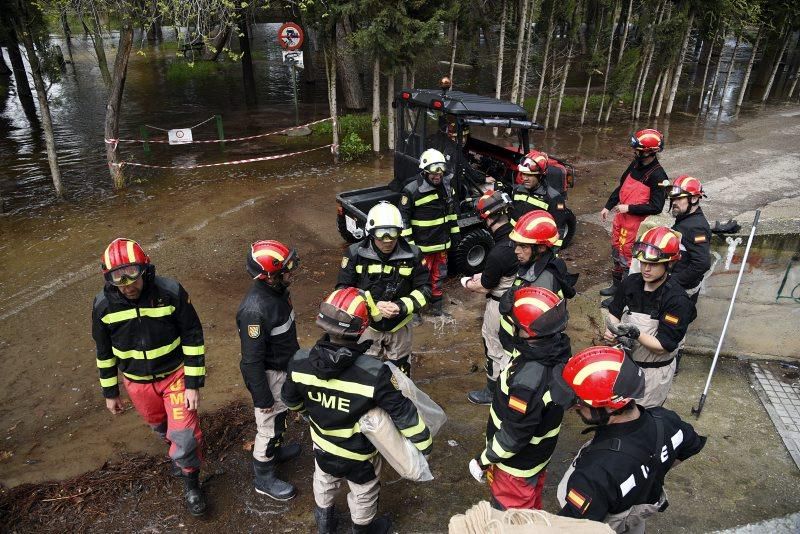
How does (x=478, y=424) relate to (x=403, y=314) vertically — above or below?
below

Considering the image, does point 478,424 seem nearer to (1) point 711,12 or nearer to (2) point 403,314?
(2) point 403,314

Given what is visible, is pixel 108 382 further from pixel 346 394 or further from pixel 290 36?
pixel 290 36

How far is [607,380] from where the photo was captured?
2.43m

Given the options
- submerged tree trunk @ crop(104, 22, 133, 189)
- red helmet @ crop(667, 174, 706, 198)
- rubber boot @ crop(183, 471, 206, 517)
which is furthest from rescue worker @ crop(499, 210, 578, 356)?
submerged tree trunk @ crop(104, 22, 133, 189)

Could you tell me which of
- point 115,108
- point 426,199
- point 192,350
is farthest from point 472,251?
point 115,108

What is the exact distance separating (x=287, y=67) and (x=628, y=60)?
53.8ft

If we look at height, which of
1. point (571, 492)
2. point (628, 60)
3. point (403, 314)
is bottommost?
point (403, 314)

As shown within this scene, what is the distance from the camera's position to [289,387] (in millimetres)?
3133

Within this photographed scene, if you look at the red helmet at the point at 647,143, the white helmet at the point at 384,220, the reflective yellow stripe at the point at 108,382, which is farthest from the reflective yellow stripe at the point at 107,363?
the red helmet at the point at 647,143

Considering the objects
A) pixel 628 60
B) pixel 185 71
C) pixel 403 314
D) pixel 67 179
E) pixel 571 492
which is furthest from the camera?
pixel 185 71

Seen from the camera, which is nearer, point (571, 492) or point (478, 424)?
point (571, 492)

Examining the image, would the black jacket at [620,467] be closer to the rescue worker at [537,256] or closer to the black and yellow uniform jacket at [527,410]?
the black and yellow uniform jacket at [527,410]

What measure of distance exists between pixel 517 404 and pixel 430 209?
3.51 m

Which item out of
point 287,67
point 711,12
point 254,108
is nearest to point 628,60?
point 711,12
